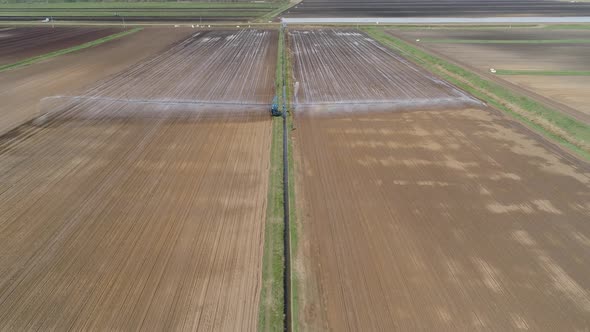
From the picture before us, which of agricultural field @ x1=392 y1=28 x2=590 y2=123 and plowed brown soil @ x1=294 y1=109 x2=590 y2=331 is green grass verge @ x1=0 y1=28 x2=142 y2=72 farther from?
agricultural field @ x1=392 y1=28 x2=590 y2=123

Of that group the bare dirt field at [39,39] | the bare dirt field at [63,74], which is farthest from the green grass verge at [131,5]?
the bare dirt field at [63,74]

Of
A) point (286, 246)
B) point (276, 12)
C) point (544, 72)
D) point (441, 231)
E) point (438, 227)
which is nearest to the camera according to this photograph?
point (286, 246)

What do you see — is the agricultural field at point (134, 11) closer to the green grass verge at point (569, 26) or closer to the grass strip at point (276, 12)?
the grass strip at point (276, 12)

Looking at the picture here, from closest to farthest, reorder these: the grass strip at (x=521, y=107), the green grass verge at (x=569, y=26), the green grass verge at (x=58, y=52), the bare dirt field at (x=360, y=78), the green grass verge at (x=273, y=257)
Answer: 1. the green grass verge at (x=273, y=257)
2. the grass strip at (x=521, y=107)
3. the bare dirt field at (x=360, y=78)
4. the green grass verge at (x=58, y=52)
5. the green grass verge at (x=569, y=26)

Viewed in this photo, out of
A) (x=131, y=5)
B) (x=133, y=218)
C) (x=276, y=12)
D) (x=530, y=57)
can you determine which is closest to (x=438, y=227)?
(x=133, y=218)

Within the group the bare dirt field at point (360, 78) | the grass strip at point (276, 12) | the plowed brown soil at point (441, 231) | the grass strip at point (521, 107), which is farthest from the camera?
the grass strip at point (276, 12)

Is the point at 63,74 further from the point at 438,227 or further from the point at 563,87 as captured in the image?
the point at 563,87

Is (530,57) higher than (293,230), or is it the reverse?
(530,57)
